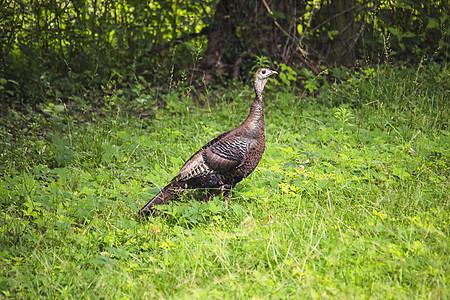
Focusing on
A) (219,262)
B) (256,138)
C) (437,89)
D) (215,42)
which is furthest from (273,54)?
(219,262)

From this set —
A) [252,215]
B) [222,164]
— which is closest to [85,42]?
[222,164]

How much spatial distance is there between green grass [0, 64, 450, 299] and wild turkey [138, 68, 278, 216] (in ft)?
0.51

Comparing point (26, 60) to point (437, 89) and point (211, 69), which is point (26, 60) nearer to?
point (211, 69)

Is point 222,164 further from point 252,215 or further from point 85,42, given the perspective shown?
point 85,42

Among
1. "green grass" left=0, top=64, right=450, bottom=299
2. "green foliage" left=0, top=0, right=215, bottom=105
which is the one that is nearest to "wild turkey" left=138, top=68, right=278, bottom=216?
"green grass" left=0, top=64, right=450, bottom=299

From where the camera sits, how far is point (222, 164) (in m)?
3.95

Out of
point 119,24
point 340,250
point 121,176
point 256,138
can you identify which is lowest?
point 121,176

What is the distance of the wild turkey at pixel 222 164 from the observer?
3936 millimetres

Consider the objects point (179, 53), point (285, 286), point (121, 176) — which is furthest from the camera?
point (179, 53)

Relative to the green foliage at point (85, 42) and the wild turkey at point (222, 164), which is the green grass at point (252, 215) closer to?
the wild turkey at point (222, 164)

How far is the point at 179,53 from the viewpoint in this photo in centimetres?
910

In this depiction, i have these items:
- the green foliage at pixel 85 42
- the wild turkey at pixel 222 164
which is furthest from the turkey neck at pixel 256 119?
the green foliage at pixel 85 42

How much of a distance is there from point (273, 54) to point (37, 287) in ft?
20.8

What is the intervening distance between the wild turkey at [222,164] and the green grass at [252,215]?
0.16 metres
